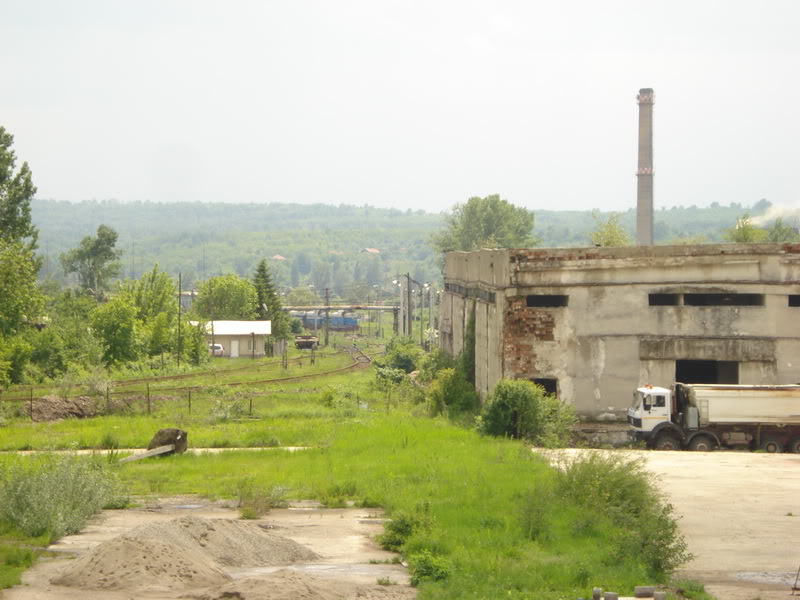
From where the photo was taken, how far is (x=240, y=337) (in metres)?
77.9

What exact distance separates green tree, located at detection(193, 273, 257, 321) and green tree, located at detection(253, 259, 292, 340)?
525 mm

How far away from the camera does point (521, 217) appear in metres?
129

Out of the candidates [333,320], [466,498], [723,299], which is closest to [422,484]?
[466,498]

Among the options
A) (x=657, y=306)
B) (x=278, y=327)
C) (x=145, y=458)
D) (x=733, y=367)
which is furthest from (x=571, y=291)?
(x=278, y=327)

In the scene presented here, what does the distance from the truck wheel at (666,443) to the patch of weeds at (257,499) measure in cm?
1258

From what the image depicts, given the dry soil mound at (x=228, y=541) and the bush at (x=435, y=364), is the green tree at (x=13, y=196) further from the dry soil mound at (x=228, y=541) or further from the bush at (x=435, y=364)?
the dry soil mound at (x=228, y=541)

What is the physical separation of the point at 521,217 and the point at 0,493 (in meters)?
113

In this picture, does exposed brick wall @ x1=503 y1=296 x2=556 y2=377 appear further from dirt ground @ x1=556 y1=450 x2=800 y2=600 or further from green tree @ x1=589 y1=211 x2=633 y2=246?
green tree @ x1=589 y1=211 x2=633 y2=246

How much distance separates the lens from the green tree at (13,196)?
60.7 m

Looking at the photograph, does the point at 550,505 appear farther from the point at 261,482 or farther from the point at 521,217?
the point at 521,217

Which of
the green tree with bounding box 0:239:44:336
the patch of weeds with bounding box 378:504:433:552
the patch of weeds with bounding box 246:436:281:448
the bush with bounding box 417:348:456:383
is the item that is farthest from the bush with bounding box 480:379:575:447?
the green tree with bounding box 0:239:44:336

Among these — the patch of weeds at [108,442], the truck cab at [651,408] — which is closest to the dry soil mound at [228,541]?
the patch of weeds at [108,442]

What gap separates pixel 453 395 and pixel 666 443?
8.58m

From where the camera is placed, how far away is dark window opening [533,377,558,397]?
3256 cm
